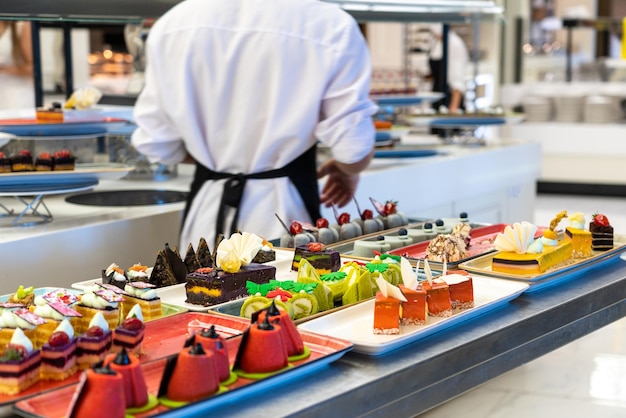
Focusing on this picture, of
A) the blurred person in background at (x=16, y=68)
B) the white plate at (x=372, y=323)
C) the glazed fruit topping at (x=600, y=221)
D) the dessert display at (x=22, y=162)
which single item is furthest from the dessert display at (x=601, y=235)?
the blurred person in background at (x=16, y=68)

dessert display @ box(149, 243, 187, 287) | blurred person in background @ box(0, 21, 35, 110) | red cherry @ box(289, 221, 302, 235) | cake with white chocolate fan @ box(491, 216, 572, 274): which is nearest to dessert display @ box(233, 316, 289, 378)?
dessert display @ box(149, 243, 187, 287)

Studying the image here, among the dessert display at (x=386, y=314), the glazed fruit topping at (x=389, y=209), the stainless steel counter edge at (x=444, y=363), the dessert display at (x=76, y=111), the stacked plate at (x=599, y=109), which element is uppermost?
the dessert display at (x=76, y=111)

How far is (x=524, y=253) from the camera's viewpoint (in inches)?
68.6

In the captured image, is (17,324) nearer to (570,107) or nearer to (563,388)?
(563,388)

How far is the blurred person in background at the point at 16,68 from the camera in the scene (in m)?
4.34

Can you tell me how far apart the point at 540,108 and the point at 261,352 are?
20.6 ft

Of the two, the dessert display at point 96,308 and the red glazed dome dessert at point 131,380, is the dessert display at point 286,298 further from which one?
the red glazed dome dessert at point 131,380

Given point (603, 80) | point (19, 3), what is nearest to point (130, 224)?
point (19, 3)

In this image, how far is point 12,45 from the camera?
442 centimetres

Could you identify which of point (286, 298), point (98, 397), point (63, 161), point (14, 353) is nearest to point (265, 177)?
point (63, 161)

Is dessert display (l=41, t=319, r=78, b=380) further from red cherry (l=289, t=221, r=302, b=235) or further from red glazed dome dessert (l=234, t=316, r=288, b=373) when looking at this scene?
red cherry (l=289, t=221, r=302, b=235)

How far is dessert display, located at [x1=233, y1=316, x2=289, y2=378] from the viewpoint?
46.7 inches

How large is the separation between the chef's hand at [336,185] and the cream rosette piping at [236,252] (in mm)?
972

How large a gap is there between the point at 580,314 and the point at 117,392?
93cm
